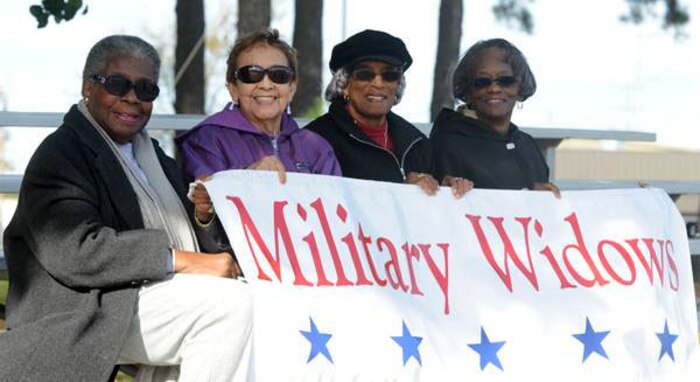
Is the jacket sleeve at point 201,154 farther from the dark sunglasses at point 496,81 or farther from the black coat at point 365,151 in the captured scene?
the dark sunglasses at point 496,81

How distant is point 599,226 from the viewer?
6.23 metres

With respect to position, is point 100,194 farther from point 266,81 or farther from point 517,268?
point 517,268

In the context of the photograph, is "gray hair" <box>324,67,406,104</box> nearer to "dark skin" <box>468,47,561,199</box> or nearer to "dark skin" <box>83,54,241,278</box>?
"dark skin" <box>468,47,561,199</box>

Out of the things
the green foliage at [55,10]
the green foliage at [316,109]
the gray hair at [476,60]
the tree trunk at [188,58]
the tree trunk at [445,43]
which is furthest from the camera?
the tree trunk at [445,43]

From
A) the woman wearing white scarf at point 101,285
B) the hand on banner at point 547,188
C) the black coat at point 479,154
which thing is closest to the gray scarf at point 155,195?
the woman wearing white scarf at point 101,285

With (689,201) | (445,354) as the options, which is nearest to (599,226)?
(445,354)

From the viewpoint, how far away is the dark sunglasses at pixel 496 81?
6.46 meters

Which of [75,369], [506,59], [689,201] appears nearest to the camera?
[75,369]

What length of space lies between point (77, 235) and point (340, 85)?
69.6 inches

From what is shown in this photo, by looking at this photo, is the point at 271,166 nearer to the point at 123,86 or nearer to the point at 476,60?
the point at 123,86

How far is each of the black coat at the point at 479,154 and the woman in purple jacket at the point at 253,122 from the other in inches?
34.8

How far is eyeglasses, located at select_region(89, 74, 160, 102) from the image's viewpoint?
201 inches

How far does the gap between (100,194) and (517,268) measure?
1.78 m

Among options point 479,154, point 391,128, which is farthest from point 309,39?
point 391,128
